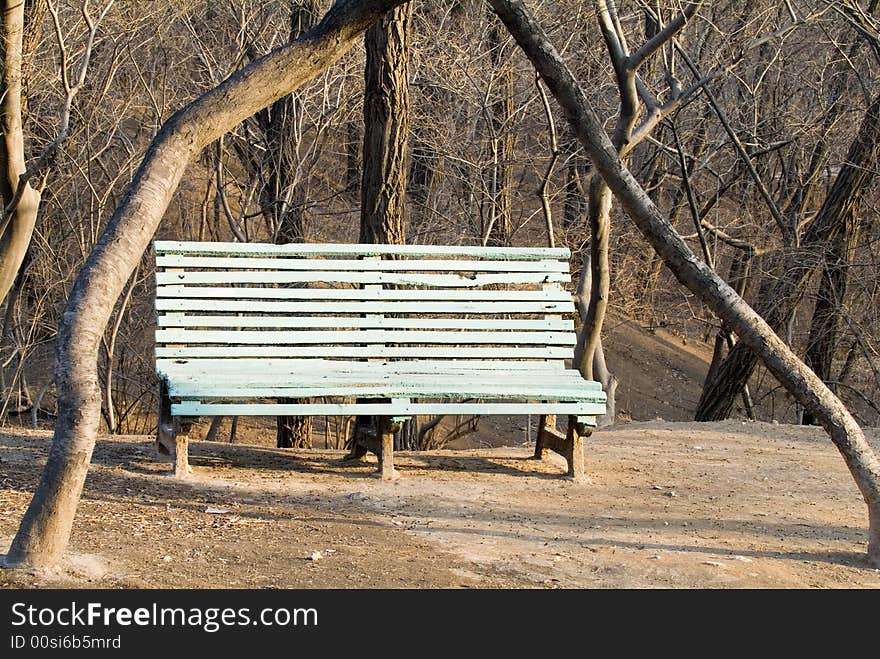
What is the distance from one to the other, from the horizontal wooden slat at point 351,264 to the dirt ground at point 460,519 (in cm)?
120

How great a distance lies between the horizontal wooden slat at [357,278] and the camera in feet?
22.1

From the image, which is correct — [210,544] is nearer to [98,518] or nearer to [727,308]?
[98,518]

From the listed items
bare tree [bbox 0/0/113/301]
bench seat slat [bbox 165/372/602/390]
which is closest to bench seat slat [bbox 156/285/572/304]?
bench seat slat [bbox 165/372/602/390]

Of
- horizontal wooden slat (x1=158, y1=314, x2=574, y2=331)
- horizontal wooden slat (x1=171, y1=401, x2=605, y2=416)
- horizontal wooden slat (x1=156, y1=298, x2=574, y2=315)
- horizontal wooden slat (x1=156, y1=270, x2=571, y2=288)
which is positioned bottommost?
horizontal wooden slat (x1=171, y1=401, x2=605, y2=416)

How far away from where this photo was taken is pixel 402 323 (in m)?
7.07

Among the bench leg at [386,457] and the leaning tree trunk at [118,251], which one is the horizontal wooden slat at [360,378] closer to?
the bench leg at [386,457]

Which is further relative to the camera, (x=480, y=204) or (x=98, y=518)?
(x=480, y=204)

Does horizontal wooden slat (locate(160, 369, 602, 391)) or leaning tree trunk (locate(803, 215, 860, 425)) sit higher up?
leaning tree trunk (locate(803, 215, 860, 425))

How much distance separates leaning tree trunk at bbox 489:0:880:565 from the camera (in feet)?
16.2

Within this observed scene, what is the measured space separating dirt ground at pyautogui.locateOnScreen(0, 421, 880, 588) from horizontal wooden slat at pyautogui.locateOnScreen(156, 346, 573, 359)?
26.6 inches

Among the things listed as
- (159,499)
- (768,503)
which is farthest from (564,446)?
(159,499)

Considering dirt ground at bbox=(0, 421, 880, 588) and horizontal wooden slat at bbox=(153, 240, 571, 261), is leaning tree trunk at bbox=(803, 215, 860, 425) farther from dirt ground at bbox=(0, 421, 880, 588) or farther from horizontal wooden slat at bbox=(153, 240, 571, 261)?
horizontal wooden slat at bbox=(153, 240, 571, 261)

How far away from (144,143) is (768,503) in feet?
29.3

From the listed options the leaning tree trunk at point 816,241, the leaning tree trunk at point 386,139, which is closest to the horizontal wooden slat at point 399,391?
the leaning tree trunk at point 386,139
